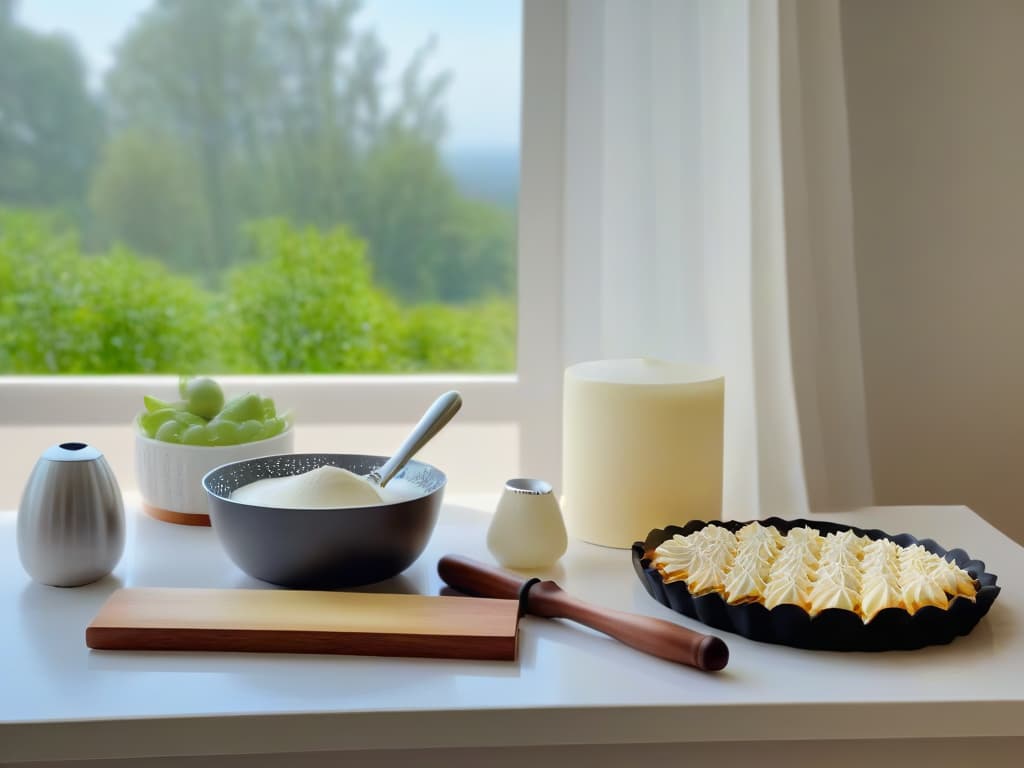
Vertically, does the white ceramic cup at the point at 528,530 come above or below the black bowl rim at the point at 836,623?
above

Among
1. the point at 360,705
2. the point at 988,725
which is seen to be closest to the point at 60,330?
the point at 360,705

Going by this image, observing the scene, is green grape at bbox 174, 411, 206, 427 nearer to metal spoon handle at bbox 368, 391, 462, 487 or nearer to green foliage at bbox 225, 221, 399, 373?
metal spoon handle at bbox 368, 391, 462, 487

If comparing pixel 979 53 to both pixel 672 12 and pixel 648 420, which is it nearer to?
pixel 672 12

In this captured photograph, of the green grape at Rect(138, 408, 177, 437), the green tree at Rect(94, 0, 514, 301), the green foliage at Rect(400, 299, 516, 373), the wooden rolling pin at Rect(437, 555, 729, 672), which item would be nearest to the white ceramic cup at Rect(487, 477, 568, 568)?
the wooden rolling pin at Rect(437, 555, 729, 672)

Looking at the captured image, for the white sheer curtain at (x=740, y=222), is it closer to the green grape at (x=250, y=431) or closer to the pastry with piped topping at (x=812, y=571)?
the pastry with piped topping at (x=812, y=571)

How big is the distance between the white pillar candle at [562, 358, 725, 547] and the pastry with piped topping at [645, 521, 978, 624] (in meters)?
0.11

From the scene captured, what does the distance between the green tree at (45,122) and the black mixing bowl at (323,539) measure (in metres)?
2.70

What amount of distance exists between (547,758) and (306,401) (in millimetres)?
1008

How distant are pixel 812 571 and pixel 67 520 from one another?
2.19ft

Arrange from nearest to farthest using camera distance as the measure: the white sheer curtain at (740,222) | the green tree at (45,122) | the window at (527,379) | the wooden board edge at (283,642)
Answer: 1. the wooden board edge at (283,642)
2. the white sheer curtain at (740,222)
3. the window at (527,379)
4. the green tree at (45,122)

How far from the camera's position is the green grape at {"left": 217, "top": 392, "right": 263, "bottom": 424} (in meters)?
1.23

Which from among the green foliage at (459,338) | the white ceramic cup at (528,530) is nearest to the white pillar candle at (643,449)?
the white ceramic cup at (528,530)

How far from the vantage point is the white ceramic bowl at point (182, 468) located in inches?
46.7

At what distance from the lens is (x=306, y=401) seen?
5.65 ft
